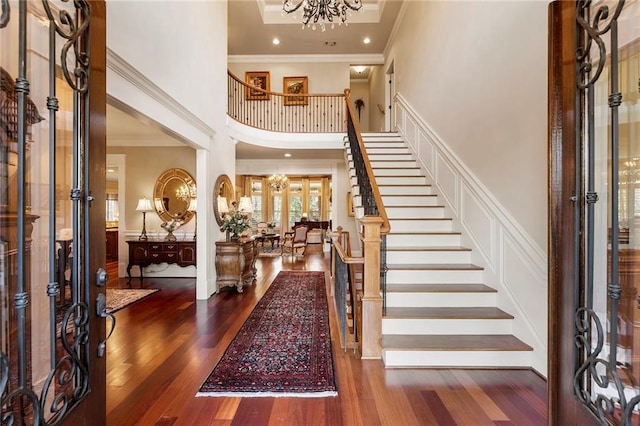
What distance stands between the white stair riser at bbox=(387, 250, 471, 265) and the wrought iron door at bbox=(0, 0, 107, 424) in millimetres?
2888

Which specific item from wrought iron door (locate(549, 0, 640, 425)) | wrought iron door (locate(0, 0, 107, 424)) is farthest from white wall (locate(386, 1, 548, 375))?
wrought iron door (locate(0, 0, 107, 424))

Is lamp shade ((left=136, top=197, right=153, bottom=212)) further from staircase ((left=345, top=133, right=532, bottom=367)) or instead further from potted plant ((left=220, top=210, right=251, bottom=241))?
staircase ((left=345, top=133, right=532, bottom=367))

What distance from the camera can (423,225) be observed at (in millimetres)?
4102

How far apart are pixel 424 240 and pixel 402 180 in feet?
4.74

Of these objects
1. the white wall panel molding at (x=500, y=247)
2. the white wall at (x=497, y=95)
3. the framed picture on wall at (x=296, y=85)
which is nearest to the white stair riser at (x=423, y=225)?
the white wall panel molding at (x=500, y=247)

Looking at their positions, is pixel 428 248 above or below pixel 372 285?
above

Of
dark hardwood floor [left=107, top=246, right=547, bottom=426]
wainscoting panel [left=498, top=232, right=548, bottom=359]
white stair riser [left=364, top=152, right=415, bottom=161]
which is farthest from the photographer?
white stair riser [left=364, top=152, right=415, bottom=161]

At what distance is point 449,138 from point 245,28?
589cm

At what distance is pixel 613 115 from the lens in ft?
3.32

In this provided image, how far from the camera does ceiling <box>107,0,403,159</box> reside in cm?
616

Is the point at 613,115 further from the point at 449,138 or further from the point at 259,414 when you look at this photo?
the point at 449,138

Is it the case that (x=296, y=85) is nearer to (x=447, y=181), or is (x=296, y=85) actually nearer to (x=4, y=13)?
(x=447, y=181)

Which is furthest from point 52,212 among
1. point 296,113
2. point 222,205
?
point 296,113

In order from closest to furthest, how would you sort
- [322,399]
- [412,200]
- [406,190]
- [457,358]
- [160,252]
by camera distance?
[322,399] → [457,358] → [412,200] → [406,190] → [160,252]
